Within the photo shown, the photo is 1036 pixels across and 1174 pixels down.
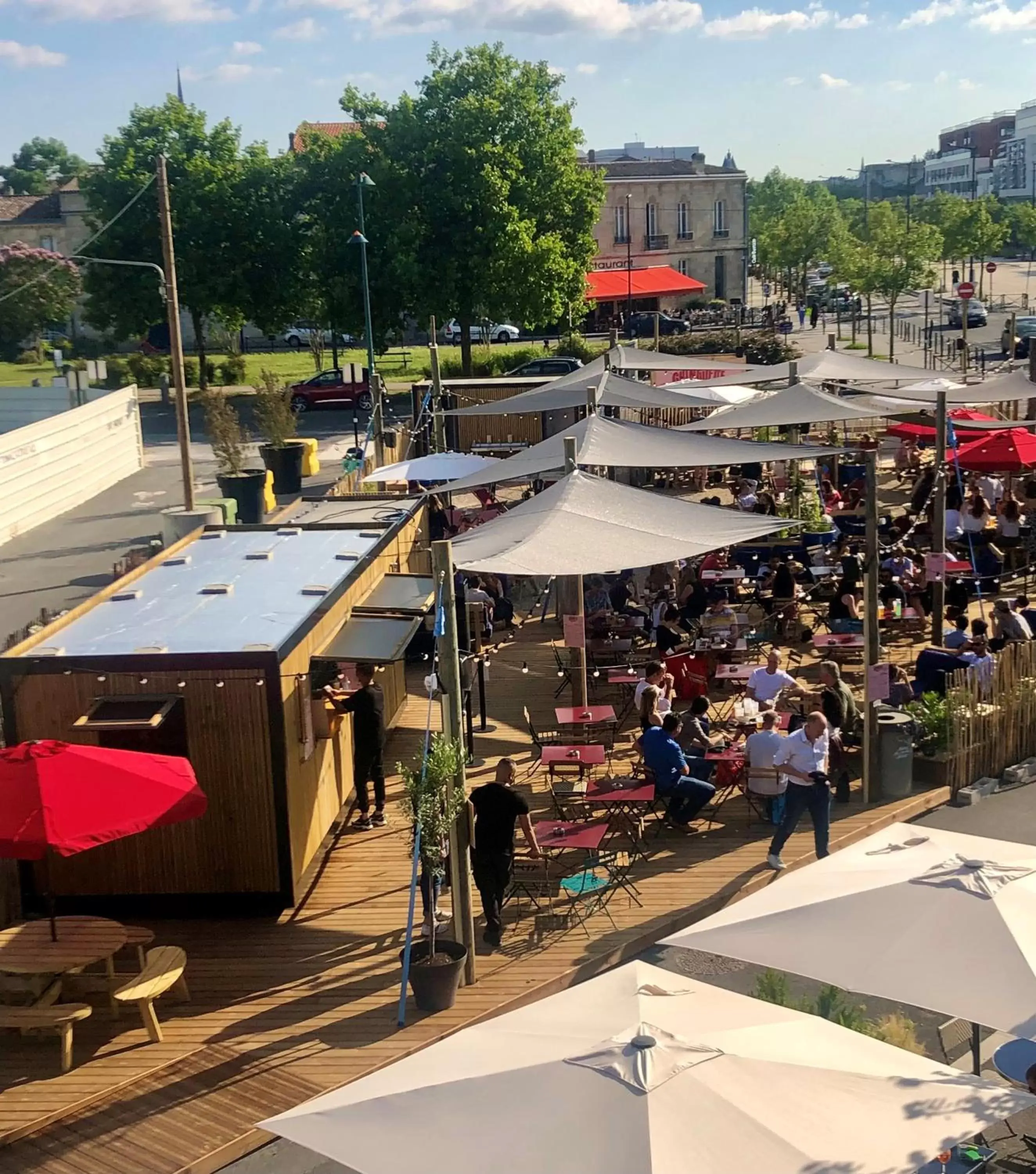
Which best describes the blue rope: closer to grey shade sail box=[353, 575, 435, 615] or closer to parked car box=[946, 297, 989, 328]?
grey shade sail box=[353, 575, 435, 615]

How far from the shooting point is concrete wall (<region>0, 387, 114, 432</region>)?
38875 mm

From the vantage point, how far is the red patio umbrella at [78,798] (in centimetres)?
784

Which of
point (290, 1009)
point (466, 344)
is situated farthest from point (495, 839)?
point (466, 344)

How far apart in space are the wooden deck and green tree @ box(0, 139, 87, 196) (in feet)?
450

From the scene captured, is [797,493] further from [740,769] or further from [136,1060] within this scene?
[136,1060]

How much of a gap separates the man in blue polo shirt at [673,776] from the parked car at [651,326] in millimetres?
49179

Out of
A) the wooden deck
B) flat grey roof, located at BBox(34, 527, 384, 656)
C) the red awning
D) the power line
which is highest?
the power line

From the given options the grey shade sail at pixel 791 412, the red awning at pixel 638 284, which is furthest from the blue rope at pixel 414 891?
the red awning at pixel 638 284

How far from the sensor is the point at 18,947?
8469 millimetres

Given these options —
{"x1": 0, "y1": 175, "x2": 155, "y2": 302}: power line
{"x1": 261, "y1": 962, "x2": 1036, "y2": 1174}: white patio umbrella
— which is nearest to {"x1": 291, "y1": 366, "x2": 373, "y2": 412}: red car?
{"x1": 0, "y1": 175, "x2": 155, "y2": 302}: power line

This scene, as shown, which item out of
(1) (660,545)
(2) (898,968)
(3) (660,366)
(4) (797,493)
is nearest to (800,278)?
(3) (660,366)

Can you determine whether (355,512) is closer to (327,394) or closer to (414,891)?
(414,891)

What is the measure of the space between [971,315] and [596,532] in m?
53.5

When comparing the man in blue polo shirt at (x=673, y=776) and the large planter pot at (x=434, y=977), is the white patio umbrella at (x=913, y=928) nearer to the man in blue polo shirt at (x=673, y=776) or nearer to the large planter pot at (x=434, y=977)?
the large planter pot at (x=434, y=977)
